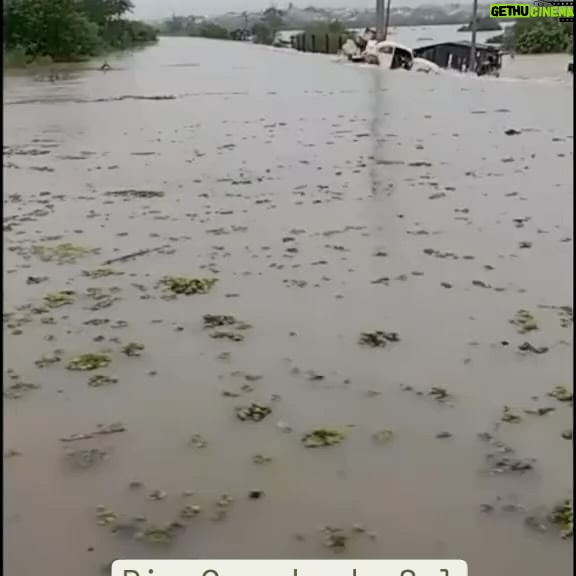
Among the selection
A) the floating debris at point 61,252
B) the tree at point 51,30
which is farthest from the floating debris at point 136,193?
the tree at point 51,30

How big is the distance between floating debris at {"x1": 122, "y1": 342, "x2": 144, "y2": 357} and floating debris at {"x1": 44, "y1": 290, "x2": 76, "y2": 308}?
24.6 inches

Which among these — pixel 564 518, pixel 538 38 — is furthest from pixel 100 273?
pixel 538 38

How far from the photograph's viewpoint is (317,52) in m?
28.2

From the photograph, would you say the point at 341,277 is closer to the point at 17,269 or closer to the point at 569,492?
the point at 17,269

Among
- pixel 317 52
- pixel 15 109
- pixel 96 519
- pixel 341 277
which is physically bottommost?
pixel 96 519

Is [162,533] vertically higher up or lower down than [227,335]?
lower down

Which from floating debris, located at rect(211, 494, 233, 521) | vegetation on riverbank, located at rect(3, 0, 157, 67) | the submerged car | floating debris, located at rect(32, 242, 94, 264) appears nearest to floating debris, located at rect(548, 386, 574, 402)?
floating debris, located at rect(211, 494, 233, 521)

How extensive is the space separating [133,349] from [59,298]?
30.2 inches

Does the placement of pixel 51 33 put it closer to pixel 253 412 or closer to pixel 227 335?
pixel 227 335

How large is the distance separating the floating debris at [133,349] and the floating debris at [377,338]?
846 millimetres

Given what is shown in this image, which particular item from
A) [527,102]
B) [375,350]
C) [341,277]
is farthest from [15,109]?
[375,350]

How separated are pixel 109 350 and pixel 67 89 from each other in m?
13.4

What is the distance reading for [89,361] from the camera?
134 inches

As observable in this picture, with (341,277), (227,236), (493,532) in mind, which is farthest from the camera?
(227,236)
